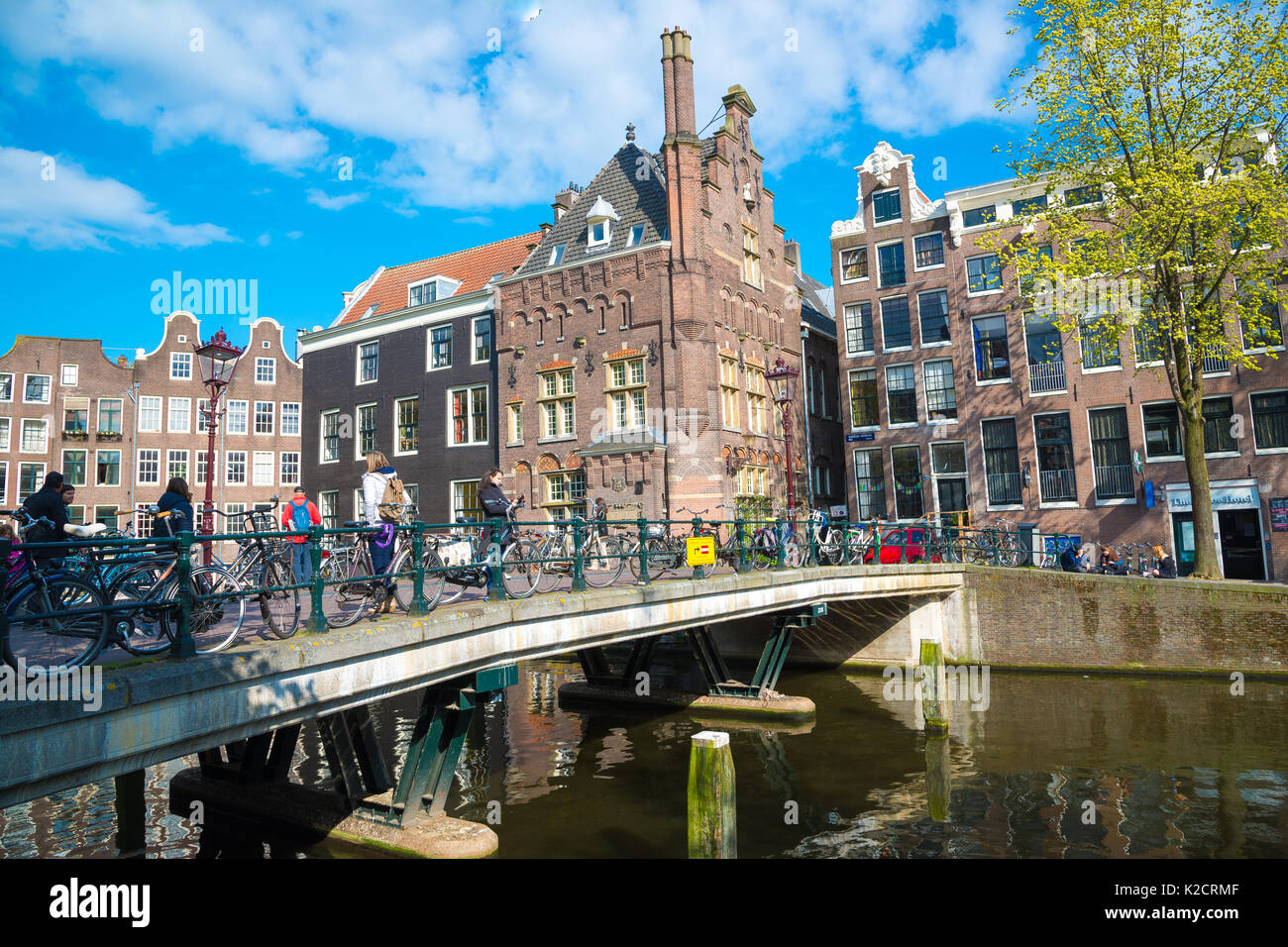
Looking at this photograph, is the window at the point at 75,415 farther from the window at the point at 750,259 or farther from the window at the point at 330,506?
the window at the point at 750,259

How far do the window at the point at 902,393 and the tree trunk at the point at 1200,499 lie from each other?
1061 cm

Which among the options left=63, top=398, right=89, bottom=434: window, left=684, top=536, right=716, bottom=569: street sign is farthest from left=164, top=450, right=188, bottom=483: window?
left=684, top=536, right=716, bottom=569: street sign

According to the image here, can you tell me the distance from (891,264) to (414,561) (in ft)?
86.5

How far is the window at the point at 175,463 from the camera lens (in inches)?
1603

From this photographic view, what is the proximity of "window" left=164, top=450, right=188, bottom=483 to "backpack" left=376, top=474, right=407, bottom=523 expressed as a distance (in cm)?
3780

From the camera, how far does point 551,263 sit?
93.4 ft

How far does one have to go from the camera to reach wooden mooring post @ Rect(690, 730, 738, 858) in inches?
294

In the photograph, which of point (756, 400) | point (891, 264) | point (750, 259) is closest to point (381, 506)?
point (756, 400)

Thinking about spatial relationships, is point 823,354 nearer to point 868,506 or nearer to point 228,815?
point 868,506

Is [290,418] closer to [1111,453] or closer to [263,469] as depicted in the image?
[263,469]

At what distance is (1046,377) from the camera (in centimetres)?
2661

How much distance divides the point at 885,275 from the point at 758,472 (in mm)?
9421

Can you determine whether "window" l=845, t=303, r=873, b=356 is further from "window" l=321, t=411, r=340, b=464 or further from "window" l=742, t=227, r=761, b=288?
"window" l=321, t=411, r=340, b=464

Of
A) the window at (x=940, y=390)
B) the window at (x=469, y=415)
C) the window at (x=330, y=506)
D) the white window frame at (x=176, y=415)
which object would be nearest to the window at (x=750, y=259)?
the window at (x=940, y=390)
